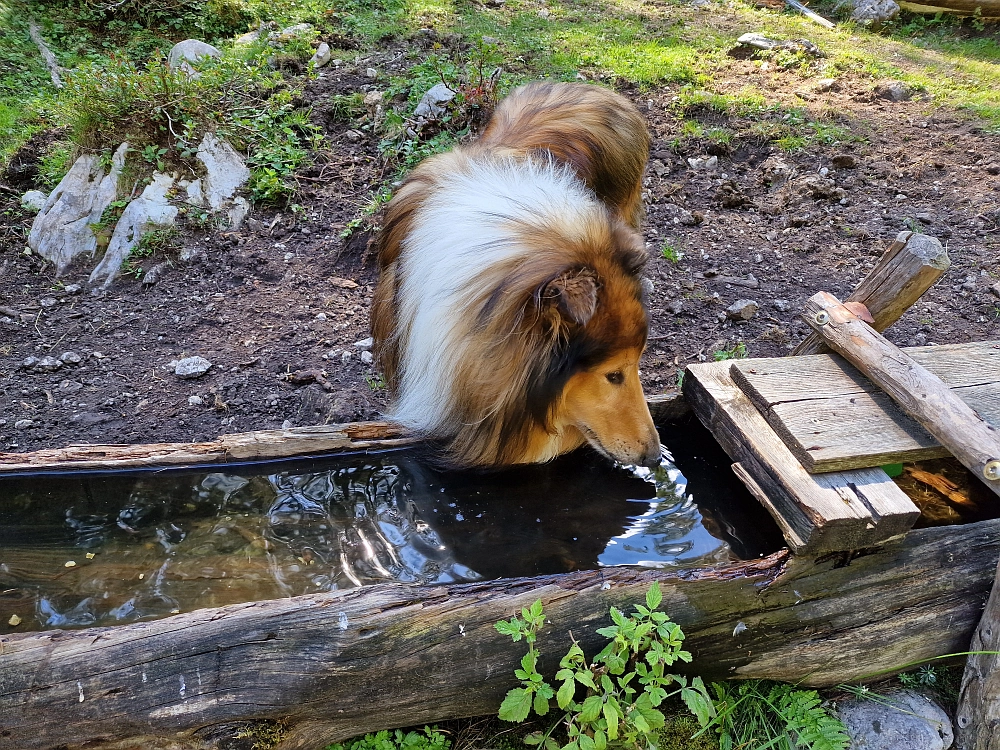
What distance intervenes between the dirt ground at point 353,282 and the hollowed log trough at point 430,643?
4.46 feet

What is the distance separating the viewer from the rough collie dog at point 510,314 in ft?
7.70

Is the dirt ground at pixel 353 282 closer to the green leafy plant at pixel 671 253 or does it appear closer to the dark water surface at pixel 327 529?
the green leafy plant at pixel 671 253

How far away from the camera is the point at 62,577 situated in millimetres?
2383

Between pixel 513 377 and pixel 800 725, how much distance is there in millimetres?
1448

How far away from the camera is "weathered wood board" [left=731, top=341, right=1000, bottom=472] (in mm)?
2371

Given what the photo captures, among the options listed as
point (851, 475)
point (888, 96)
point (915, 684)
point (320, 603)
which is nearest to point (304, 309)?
point (320, 603)

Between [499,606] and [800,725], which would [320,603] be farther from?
[800,725]

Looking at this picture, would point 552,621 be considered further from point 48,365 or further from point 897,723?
point 48,365

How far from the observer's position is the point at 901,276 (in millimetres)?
2773

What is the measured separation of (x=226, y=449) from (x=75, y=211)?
2.99 metres

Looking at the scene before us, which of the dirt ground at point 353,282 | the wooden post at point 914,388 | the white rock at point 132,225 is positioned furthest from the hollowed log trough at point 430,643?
the white rock at point 132,225

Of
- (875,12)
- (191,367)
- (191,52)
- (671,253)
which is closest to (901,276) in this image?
(671,253)

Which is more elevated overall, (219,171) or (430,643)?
(219,171)

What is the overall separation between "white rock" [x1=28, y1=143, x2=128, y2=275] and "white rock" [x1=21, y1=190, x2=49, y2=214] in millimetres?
187
